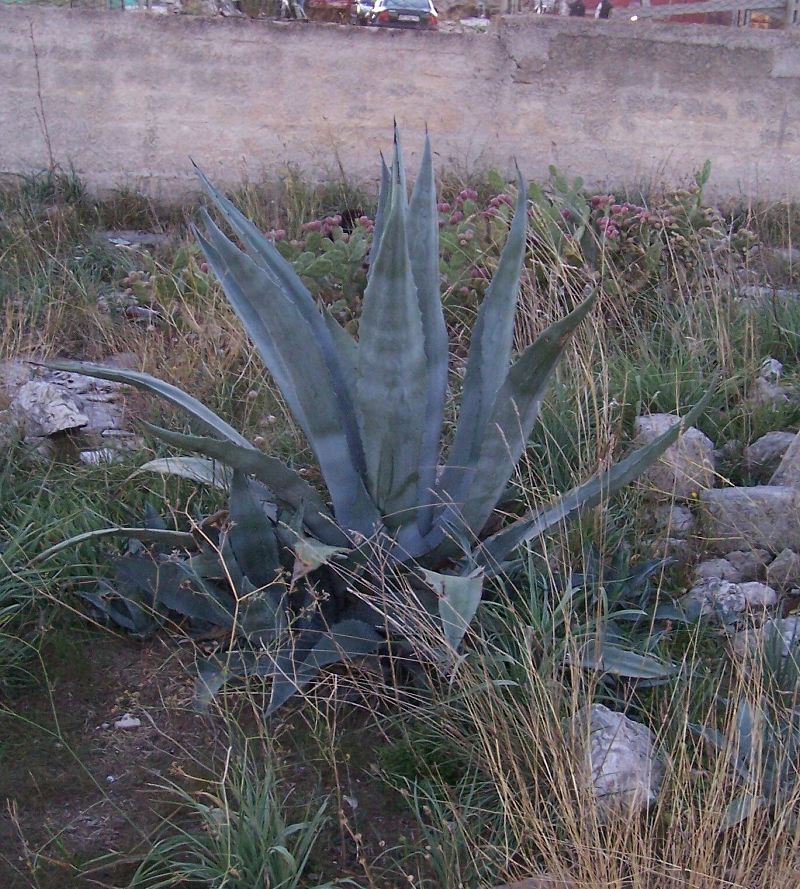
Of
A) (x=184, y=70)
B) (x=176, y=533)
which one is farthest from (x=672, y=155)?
(x=176, y=533)

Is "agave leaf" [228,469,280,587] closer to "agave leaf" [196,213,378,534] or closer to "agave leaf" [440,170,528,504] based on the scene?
"agave leaf" [196,213,378,534]

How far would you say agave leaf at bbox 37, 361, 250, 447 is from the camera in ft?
7.38

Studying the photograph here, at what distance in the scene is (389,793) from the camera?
6.65 feet

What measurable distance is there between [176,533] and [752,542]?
5.24 ft

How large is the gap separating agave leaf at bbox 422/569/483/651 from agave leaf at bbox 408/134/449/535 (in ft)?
1.44

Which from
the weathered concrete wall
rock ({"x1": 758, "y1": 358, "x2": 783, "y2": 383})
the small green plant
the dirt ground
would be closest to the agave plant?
the dirt ground

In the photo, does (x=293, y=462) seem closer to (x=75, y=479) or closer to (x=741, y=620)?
(x=75, y=479)

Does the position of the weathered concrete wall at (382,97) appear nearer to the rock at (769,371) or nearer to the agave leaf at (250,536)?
the rock at (769,371)

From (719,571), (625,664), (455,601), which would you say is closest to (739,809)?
(625,664)

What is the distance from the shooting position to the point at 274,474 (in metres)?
2.26

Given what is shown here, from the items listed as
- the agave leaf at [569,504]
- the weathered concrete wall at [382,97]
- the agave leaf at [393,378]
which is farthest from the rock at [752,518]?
the weathered concrete wall at [382,97]

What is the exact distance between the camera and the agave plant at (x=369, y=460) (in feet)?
7.11

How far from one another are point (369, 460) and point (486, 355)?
1.38 feet

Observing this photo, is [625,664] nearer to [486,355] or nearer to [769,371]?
[486,355]
